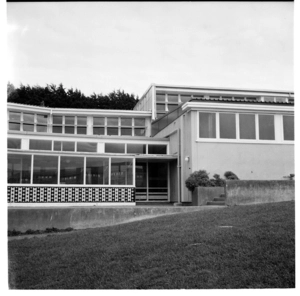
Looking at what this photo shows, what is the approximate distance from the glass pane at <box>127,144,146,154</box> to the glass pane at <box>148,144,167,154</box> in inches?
11.2

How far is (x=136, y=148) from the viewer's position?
20484 mm

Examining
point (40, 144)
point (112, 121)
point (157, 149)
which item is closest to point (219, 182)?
point (157, 149)

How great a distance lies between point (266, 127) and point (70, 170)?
26.3ft

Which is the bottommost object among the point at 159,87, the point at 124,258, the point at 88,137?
the point at 124,258

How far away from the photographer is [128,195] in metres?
16.8

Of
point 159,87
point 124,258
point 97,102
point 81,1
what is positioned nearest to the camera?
point 81,1

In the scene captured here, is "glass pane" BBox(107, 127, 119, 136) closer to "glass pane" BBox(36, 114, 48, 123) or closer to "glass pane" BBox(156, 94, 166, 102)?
"glass pane" BBox(156, 94, 166, 102)

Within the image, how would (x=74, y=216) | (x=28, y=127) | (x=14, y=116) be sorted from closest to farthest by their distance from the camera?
(x=74, y=216), (x=14, y=116), (x=28, y=127)

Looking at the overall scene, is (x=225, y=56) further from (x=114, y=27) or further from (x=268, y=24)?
(x=114, y=27)

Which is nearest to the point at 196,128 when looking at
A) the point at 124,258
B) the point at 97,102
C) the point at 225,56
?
the point at 225,56

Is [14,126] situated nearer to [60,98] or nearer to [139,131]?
[139,131]

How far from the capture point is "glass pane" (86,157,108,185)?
651 inches
